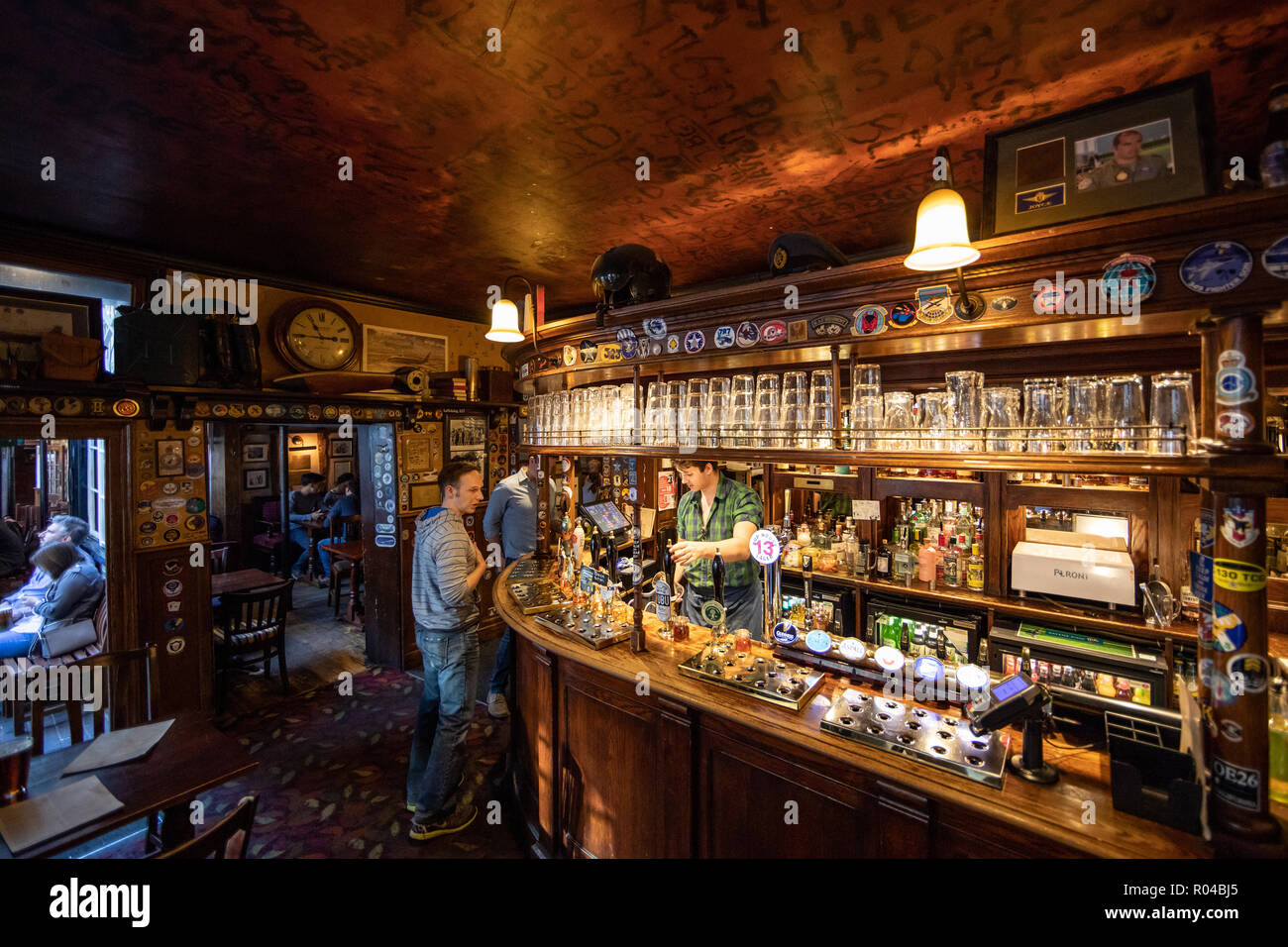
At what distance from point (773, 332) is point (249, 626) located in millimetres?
5499

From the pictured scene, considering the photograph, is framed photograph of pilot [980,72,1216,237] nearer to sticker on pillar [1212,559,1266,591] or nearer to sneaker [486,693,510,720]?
sticker on pillar [1212,559,1266,591]

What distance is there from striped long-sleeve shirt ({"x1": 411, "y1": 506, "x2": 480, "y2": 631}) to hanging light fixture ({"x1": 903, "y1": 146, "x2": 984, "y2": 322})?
114 inches

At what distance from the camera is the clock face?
17.3 feet

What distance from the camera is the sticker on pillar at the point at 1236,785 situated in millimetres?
1485

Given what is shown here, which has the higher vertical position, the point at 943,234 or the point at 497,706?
the point at 943,234

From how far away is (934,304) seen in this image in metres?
2.10

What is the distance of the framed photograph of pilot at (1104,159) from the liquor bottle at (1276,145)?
0.20 metres

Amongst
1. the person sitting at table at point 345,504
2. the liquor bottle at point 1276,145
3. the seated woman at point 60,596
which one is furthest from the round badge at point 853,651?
the person sitting at table at point 345,504

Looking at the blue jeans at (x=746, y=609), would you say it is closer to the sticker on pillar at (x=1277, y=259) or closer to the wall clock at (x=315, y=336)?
the sticker on pillar at (x=1277, y=259)

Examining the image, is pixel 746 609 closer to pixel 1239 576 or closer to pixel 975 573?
pixel 975 573

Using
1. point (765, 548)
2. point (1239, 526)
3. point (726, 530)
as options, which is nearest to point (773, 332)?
point (765, 548)
